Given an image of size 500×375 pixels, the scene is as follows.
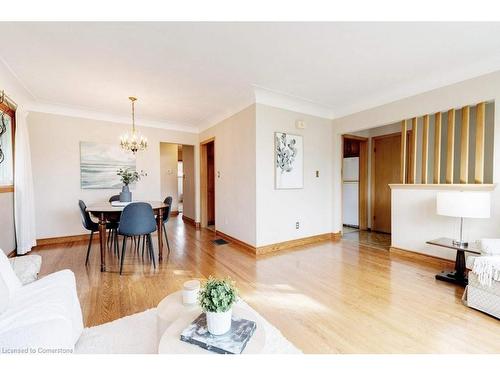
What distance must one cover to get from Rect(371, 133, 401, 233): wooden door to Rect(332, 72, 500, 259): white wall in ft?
4.16

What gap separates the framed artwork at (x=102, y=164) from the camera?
424 centimetres

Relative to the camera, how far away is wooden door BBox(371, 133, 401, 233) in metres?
4.64

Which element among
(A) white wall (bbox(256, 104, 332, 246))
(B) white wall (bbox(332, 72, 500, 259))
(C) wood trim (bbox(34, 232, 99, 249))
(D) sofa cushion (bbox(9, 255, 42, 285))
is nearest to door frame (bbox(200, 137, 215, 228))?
(C) wood trim (bbox(34, 232, 99, 249))

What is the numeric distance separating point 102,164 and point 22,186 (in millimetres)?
1207

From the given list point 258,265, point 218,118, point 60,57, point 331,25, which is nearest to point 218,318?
point 258,265

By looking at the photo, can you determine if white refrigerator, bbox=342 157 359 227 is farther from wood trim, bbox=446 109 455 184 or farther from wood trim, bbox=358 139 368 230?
wood trim, bbox=446 109 455 184

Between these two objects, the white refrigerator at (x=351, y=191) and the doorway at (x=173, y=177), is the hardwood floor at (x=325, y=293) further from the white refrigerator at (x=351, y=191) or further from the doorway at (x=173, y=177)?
the doorway at (x=173, y=177)

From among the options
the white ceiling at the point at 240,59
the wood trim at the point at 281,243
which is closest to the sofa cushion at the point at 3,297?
the white ceiling at the point at 240,59

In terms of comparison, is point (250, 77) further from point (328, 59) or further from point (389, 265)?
point (389, 265)

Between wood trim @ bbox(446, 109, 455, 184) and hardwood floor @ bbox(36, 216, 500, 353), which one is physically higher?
wood trim @ bbox(446, 109, 455, 184)

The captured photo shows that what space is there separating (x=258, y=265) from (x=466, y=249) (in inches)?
88.6

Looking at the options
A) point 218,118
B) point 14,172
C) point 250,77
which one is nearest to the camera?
point 250,77

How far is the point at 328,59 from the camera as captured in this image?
2.51 metres

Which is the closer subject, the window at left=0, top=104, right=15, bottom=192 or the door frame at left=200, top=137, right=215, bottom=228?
the window at left=0, top=104, right=15, bottom=192
